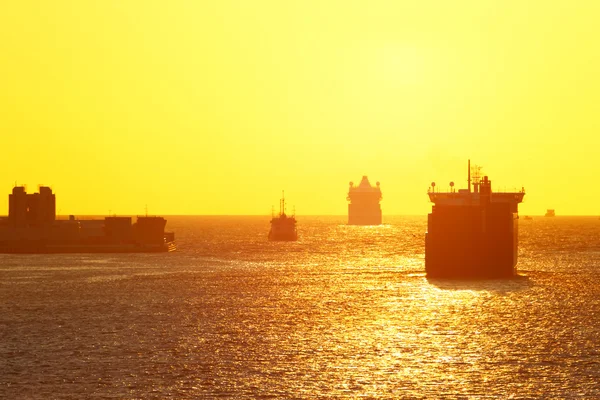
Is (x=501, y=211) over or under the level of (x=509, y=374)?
over

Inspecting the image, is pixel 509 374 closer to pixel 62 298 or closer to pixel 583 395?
pixel 583 395

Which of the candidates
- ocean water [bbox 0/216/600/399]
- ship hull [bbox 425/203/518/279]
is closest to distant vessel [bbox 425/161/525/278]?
ship hull [bbox 425/203/518/279]

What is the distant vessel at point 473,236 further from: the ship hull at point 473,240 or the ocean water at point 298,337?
the ocean water at point 298,337

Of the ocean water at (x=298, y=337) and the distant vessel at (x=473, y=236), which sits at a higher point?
A: the distant vessel at (x=473, y=236)

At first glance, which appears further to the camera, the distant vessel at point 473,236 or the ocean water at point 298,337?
the distant vessel at point 473,236

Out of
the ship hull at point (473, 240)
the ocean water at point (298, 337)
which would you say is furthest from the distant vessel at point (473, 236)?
the ocean water at point (298, 337)

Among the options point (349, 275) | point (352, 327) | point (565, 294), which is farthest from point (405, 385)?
point (349, 275)
